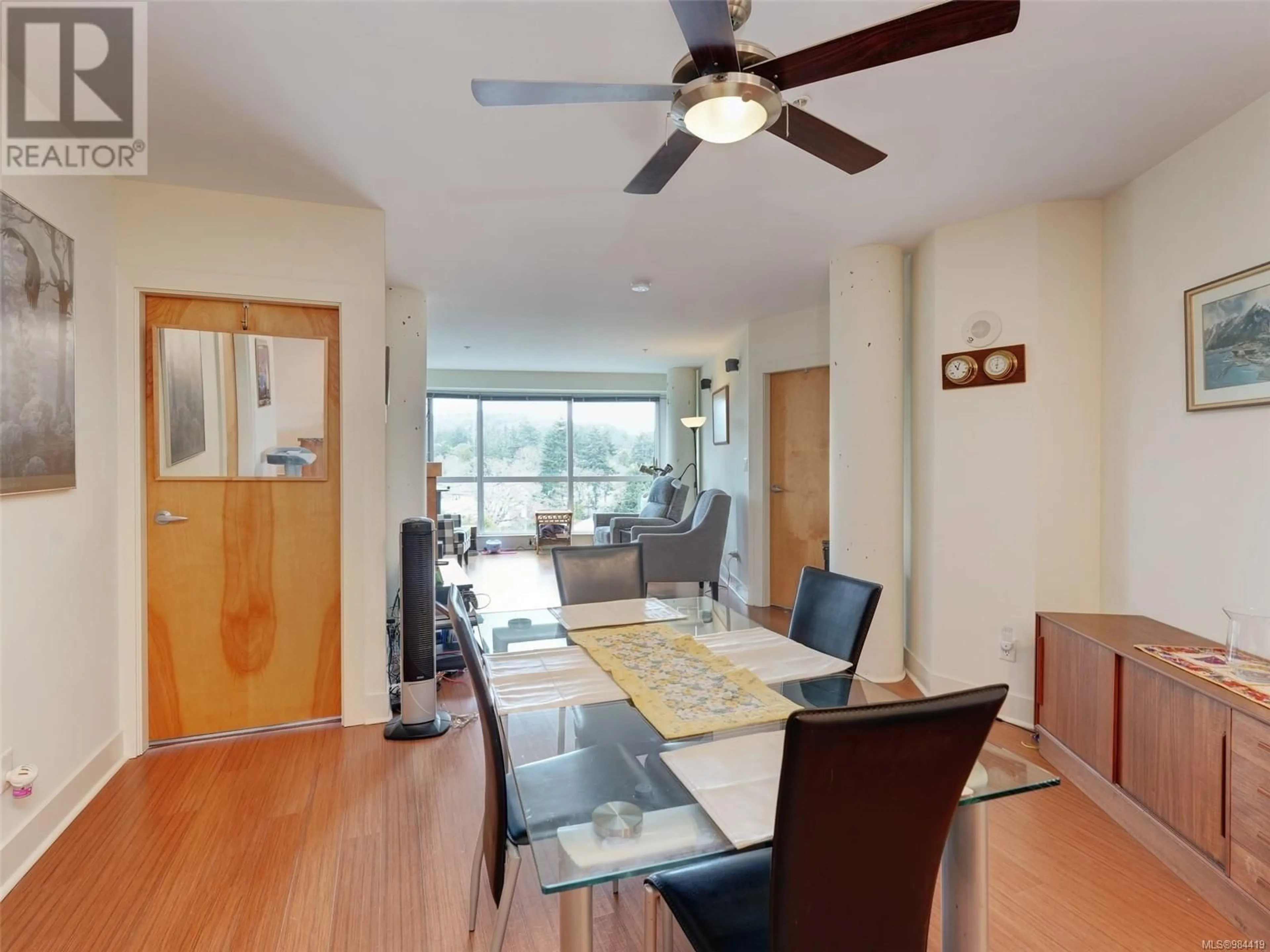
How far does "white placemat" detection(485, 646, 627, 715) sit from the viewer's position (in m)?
1.46

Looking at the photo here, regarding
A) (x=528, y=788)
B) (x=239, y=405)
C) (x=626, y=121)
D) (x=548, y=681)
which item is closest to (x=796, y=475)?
(x=626, y=121)

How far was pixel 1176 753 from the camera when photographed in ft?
5.95

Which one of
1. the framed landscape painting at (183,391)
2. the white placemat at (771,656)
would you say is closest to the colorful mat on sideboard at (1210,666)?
the white placemat at (771,656)

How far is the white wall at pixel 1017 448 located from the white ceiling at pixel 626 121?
0.22 meters

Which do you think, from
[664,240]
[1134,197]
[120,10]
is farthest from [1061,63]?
[120,10]

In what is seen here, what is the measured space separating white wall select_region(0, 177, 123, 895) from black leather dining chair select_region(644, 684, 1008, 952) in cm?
212

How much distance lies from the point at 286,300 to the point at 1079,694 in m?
3.67

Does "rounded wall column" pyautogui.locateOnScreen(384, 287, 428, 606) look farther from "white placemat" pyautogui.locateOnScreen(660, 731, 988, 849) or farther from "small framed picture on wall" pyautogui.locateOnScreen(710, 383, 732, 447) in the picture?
"white placemat" pyautogui.locateOnScreen(660, 731, 988, 849)

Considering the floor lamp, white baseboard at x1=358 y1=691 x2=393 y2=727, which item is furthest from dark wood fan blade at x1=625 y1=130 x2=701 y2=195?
the floor lamp

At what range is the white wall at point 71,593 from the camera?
1.77 meters

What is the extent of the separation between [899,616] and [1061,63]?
261cm

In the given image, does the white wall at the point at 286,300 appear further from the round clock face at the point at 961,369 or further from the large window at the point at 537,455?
the large window at the point at 537,455

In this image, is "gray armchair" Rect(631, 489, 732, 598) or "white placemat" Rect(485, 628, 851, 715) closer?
"white placemat" Rect(485, 628, 851, 715)

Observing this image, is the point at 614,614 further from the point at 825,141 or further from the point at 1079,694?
the point at 1079,694
